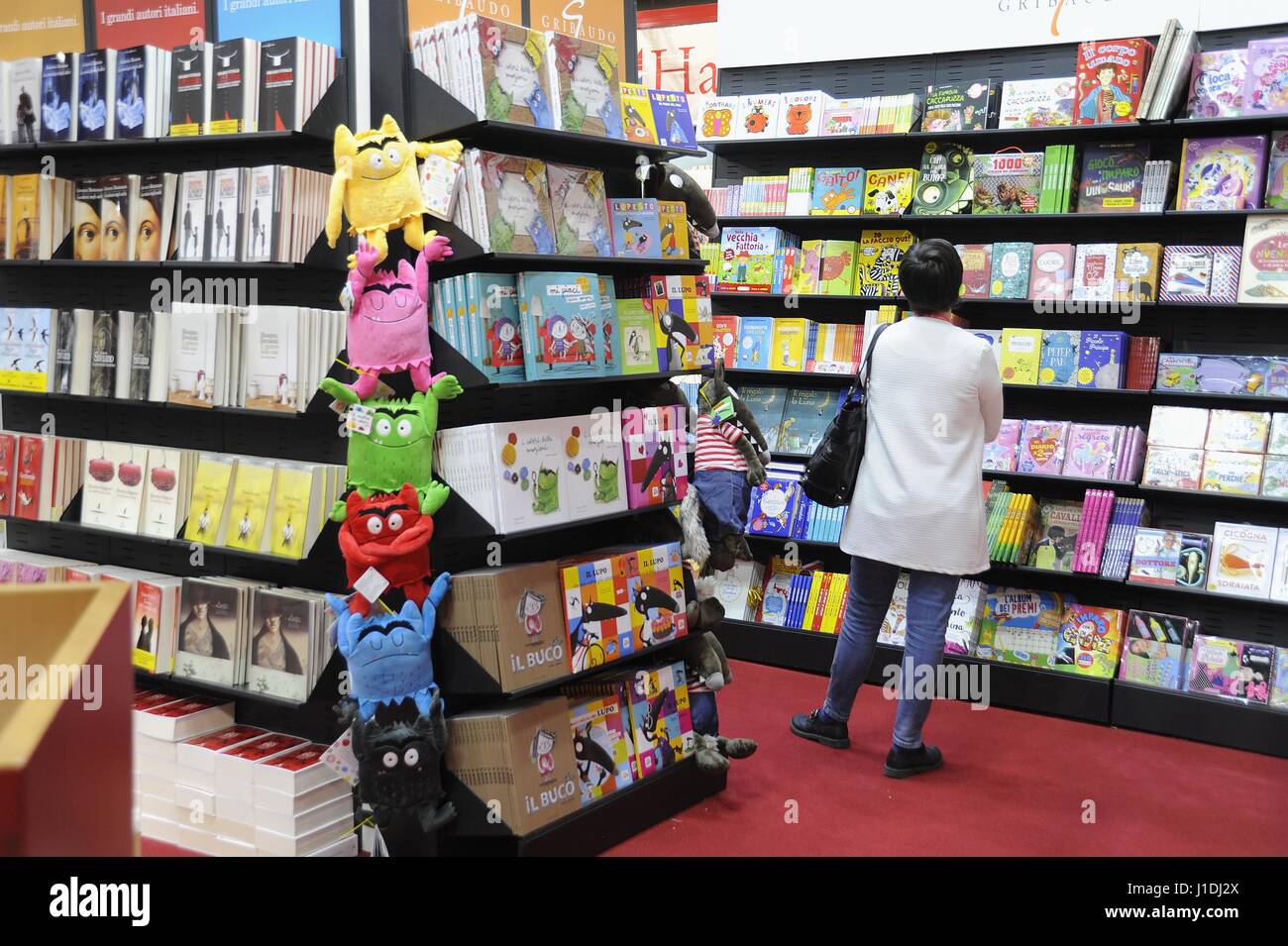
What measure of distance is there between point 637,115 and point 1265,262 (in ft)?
8.27

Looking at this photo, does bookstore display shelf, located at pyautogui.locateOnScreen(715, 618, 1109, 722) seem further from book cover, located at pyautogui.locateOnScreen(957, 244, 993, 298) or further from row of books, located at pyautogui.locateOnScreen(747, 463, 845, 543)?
book cover, located at pyautogui.locateOnScreen(957, 244, 993, 298)

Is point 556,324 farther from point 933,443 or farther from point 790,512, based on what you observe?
point 790,512

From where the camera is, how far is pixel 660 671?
12.1 feet

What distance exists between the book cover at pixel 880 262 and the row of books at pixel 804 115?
1.52ft

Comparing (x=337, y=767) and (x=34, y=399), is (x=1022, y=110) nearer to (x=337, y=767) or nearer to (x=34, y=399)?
(x=337, y=767)

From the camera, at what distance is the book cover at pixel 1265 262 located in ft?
14.4

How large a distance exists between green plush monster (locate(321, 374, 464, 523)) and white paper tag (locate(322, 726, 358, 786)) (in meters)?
0.65

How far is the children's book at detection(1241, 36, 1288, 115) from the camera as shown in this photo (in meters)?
4.29

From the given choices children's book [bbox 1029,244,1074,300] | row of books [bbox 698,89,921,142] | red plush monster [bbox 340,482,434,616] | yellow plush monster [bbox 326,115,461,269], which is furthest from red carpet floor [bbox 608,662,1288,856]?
row of books [bbox 698,89,921,142]

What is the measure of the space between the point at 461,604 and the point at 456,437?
0.44 metres

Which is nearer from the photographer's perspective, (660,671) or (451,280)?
(451,280)

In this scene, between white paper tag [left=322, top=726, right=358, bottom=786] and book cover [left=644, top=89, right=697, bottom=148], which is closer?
white paper tag [left=322, top=726, right=358, bottom=786]

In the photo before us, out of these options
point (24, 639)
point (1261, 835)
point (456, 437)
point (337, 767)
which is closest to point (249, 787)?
point (337, 767)

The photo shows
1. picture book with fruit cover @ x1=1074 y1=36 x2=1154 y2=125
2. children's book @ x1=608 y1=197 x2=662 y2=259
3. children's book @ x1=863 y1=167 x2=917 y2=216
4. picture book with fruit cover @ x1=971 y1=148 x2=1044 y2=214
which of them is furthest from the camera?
children's book @ x1=863 y1=167 x2=917 y2=216
